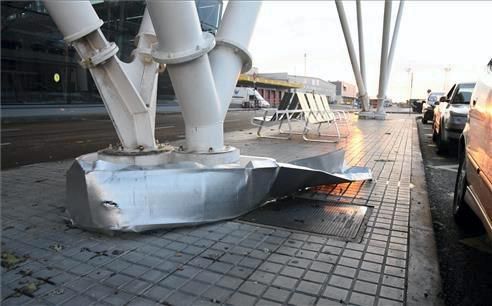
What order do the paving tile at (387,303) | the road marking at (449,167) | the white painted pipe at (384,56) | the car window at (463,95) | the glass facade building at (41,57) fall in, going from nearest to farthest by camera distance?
the paving tile at (387,303) → the road marking at (449,167) → the car window at (463,95) → the white painted pipe at (384,56) → the glass facade building at (41,57)

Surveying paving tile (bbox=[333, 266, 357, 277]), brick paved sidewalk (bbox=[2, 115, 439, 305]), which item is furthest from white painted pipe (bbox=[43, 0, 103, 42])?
paving tile (bbox=[333, 266, 357, 277])

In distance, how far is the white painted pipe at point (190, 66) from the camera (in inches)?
141

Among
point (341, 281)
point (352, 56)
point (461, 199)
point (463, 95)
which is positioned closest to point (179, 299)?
point (341, 281)

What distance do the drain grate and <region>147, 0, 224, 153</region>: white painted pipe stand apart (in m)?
0.91

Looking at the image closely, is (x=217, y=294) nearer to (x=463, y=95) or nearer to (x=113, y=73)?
(x=113, y=73)

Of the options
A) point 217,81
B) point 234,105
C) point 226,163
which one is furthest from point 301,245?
point 234,105

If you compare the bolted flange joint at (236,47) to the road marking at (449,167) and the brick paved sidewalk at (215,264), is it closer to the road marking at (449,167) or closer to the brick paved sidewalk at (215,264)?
the brick paved sidewalk at (215,264)

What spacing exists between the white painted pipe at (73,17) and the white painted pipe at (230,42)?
1.34 metres

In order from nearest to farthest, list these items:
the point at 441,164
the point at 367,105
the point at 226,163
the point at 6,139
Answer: the point at 226,163, the point at 441,164, the point at 6,139, the point at 367,105

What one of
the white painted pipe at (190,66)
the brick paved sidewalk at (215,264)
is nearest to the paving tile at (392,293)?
the brick paved sidewalk at (215,264)

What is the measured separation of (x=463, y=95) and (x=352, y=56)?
463 inches

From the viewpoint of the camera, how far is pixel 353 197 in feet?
16.2

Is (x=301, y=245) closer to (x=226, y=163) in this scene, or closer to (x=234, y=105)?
(x=226, y=163)

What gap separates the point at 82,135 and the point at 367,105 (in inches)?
658
